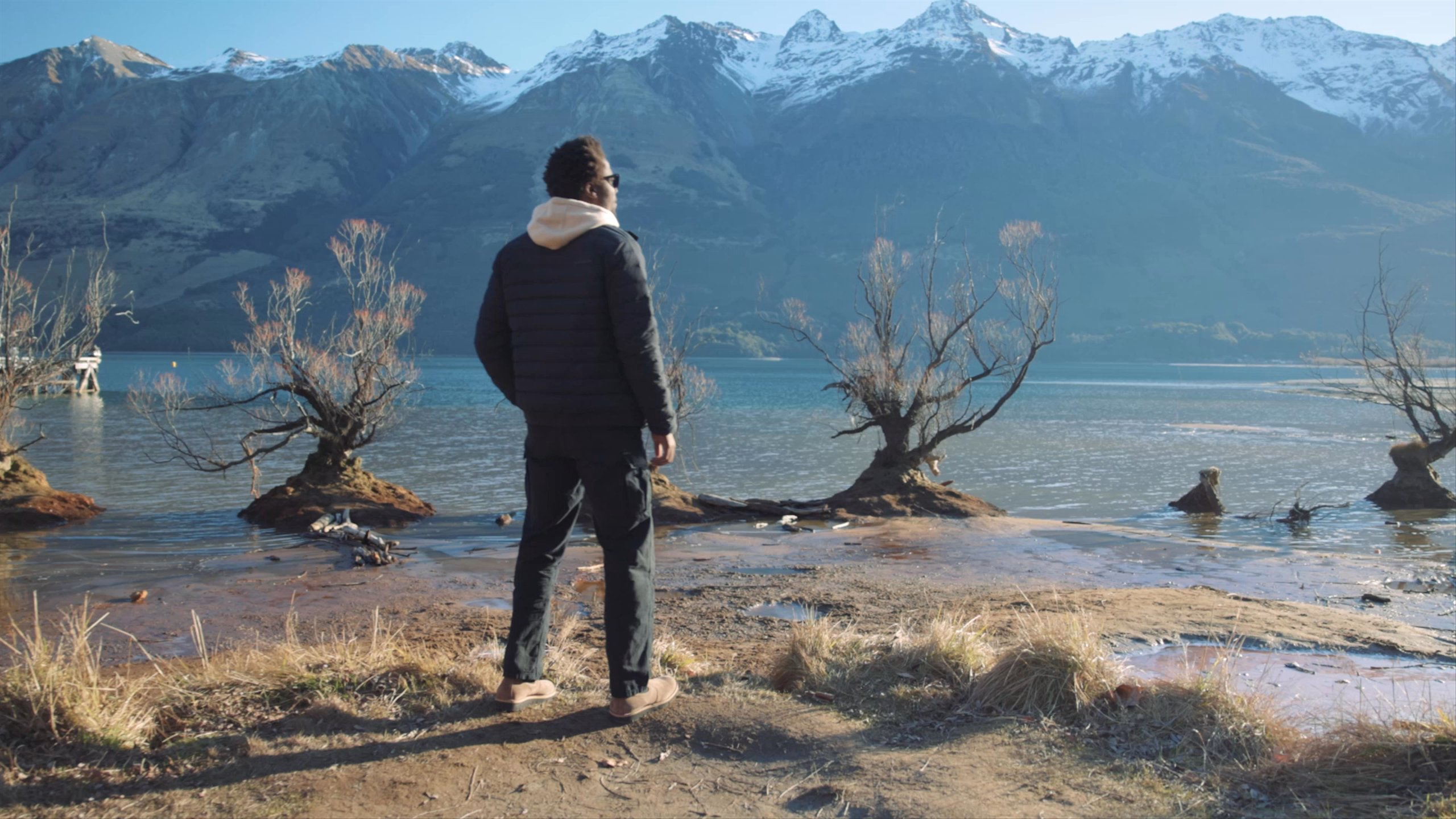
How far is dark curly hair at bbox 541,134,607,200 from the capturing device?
12.8ft

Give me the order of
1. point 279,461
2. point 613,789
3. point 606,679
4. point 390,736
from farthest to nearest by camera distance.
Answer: point 279,461 → point 606,679 → point 390,736 → point 613,789

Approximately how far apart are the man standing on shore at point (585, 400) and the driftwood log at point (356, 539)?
6987 mm

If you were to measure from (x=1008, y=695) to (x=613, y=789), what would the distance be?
1.80 metres

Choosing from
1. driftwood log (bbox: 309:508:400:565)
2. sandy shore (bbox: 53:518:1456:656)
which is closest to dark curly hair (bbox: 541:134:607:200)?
sandy shore (bbox: 53:518:1456:656)

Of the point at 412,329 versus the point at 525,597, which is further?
the point at 412,329

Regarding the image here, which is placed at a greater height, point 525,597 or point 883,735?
point 525,597

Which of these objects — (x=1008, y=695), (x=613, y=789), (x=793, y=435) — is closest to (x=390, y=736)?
(x=613, y=789)

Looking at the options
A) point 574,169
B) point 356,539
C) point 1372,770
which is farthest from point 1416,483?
point 574,169

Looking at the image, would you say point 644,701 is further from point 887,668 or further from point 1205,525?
point 1205,525

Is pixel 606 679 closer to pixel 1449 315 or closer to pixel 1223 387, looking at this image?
pixel 1223 387

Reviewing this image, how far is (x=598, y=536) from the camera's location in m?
3.80

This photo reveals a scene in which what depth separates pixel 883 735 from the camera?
3838 millimetres

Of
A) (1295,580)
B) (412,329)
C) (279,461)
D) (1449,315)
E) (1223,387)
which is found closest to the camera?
(1295,580)

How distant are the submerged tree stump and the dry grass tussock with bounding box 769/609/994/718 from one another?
633 inches
